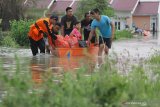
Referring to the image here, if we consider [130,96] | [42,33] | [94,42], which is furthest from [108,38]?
[130,96]

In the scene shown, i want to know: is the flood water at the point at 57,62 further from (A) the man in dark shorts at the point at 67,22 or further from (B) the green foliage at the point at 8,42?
(B) the green foliage at the point at 8,42

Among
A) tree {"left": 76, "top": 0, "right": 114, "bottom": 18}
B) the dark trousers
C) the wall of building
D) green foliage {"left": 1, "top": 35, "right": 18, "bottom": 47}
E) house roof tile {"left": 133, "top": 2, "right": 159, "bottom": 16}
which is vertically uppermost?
the dark trousers

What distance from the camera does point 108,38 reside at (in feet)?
50.3

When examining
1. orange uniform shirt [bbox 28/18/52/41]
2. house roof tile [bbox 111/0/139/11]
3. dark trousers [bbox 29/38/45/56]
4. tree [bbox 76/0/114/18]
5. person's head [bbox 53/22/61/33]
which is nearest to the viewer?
orange uniform shirt [bbox 28/18/52/41]

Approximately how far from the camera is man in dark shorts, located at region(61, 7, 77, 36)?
685 inches

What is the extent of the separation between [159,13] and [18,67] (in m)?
78.0

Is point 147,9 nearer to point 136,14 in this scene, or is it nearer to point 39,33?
point 136,14

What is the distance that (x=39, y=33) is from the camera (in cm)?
1686

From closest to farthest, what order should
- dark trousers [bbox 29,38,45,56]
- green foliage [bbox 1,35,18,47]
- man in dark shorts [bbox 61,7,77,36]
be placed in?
dark trousers [bbox 29,38,45,56] < man in dark shorts [bbox 61,7,77,36] < green foliage [bbox 1,35,18,47]

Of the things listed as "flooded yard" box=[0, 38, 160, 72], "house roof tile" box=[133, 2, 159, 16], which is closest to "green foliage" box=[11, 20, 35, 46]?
"flooded yard" box=[0, 38, 160, 72]

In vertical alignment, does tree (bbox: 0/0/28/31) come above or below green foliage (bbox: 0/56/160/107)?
below

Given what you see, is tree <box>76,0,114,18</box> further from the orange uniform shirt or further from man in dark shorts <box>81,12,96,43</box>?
the orange uniform shirt

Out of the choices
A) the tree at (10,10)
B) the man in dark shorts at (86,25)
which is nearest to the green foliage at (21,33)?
the tree at (10,10)

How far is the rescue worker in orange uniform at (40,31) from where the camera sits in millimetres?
16234
